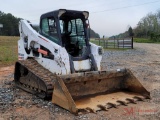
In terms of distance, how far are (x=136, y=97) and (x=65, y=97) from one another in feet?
6.64

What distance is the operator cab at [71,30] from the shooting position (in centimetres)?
736

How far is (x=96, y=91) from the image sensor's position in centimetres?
683

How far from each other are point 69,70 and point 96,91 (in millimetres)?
902

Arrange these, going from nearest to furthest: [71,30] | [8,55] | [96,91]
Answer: [96,91] < [71,30] < [8,55]

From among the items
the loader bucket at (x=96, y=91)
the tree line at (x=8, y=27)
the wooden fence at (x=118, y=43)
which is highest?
the tree line at (x=8, y=27)

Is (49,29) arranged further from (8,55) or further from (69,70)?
(8,55)

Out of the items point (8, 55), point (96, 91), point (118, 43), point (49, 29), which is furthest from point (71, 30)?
point (118, 43)

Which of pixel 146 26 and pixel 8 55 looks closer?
pixel 8 55

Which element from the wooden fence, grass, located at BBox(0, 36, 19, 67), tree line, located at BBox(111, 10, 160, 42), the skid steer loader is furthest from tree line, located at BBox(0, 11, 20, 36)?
the skid steer loader

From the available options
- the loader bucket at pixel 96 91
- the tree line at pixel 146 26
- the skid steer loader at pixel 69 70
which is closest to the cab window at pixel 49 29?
the skid steer loader at pixel 69 70

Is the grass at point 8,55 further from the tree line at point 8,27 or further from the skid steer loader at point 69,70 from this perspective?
the tree line at point 8,27

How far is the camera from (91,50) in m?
7.54

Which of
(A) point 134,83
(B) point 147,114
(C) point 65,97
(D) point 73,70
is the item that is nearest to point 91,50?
(D) point 73,70

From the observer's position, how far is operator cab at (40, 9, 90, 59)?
7362 mm
